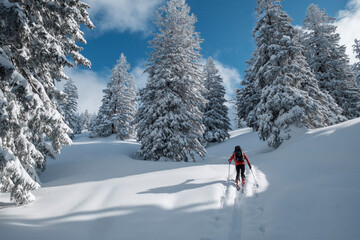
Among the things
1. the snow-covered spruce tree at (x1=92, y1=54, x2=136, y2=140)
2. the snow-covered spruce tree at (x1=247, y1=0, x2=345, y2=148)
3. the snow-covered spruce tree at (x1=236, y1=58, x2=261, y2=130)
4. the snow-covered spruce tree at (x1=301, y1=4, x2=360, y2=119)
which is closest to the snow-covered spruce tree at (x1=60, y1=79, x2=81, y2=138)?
the snow-covered spruce tree at (x1=92, y1=54, x2=136, y2=140)

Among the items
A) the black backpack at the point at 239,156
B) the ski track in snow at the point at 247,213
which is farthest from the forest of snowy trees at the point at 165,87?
the ski track in snow at the point at 247,213

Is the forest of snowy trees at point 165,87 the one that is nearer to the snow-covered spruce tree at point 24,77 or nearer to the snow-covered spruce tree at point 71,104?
the snow-covered spruce tree at point 24,77

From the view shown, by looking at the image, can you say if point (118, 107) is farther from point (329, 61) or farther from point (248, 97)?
point (329, 61)

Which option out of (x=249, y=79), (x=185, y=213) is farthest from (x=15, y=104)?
(x=249, y=79)

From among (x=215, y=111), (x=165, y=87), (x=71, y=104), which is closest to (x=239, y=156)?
(x=165, y=87)

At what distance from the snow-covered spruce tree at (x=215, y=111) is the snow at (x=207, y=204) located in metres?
17.1

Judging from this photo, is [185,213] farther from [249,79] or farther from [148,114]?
[249,79]

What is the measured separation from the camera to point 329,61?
804 inches

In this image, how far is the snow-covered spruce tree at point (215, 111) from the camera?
26.3 m

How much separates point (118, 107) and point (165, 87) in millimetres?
16381

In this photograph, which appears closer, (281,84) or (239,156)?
(239,156)

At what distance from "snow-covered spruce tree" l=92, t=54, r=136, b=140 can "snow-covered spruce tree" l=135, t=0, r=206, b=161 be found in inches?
515

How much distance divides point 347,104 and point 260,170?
18.3 m

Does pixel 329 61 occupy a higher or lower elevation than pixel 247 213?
higher
